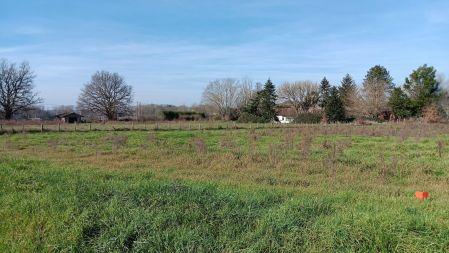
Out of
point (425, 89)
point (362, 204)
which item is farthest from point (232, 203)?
point (425, 89)

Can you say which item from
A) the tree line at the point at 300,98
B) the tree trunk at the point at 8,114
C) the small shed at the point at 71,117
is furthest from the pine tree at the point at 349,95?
the tree trunk at the point at 8,114

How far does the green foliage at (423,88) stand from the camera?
219 feet

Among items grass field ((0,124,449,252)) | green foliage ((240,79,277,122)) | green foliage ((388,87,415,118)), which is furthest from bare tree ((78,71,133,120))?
grass field ((0,124,449,252))

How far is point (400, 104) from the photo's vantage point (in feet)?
226

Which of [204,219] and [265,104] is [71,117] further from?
[204,219]

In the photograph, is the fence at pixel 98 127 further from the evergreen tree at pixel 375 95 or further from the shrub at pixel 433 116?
the evergreen tree at pixel 375 95

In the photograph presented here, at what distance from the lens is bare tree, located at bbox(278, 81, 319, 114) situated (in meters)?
89.1

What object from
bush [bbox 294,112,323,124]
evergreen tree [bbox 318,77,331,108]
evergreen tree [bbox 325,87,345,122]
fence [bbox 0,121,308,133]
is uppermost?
evergreen tree [bbox 318,77,331,108]

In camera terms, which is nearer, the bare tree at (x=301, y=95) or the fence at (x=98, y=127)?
the fence at (x=98, y=127)

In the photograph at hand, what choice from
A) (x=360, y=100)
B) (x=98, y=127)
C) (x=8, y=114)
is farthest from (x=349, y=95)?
(x=8, y=114)

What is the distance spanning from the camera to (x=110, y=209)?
5.68 m

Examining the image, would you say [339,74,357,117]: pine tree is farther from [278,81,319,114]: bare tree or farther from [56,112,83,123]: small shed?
[56,112,83,123]: small shed

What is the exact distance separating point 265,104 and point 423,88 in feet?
94.2

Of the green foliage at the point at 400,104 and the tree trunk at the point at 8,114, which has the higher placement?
the green foliage at the point at 400,104
